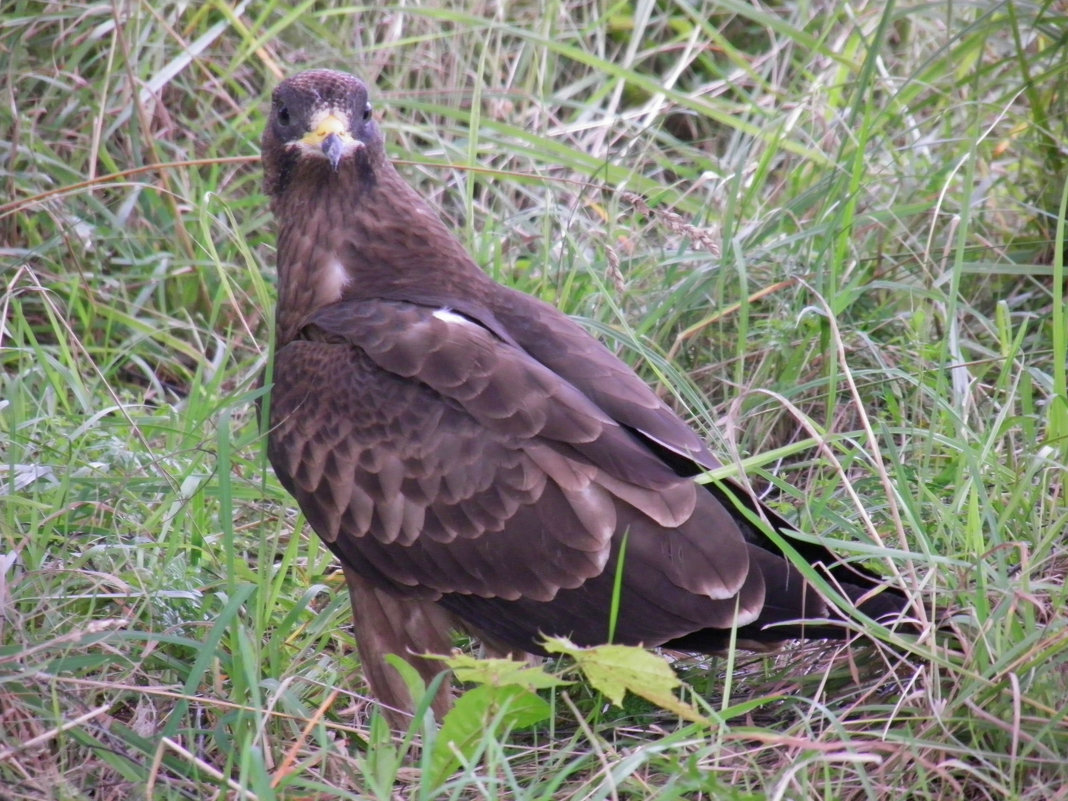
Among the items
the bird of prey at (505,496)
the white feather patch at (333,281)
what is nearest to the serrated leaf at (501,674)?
the bird of prey at (505,496)

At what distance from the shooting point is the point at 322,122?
3.53 metres

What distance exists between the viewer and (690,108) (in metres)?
5.29

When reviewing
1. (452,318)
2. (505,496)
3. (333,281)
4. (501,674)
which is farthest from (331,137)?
(501,674)

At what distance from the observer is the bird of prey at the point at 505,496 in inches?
118

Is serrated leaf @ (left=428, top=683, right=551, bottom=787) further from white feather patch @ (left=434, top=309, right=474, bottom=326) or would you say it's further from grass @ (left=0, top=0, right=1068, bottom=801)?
white feather patch @ (left=434, top=309, right=474, bottom=326)

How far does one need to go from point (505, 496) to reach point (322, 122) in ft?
3.72

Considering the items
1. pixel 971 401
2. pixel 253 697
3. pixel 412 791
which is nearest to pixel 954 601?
pixel 971 401

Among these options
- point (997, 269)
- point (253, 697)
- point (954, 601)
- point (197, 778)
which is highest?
point (997, 269)

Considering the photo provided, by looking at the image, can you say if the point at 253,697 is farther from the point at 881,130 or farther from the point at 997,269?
the point at 881,130

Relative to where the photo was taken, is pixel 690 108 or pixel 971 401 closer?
pixel 971 401

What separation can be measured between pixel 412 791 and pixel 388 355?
0.99 m

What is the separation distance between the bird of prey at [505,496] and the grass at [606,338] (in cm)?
15

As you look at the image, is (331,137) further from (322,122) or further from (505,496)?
(505,496)

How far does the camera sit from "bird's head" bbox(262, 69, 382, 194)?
352 centimetres
